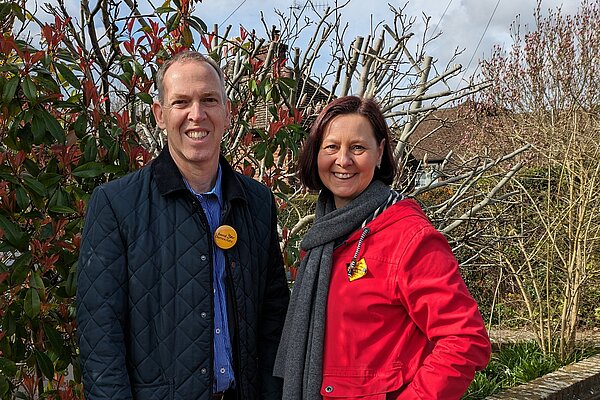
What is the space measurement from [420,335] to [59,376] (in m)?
1.65

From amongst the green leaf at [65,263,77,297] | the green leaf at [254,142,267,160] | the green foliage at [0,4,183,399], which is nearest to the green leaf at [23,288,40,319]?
the green foliage at [0,4,183,399]

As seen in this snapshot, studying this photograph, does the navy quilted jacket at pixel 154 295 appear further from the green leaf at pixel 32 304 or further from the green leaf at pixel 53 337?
the green leaf at pixel 53 337

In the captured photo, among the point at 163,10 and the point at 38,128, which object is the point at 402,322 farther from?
the point at 163,10

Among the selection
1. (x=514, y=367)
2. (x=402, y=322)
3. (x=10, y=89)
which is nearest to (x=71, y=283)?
(x=10, y=89)

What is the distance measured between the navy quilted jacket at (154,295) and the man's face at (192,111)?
0.09 metres

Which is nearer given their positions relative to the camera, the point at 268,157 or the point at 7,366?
the point at 7,366

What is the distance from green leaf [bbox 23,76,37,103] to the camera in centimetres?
254

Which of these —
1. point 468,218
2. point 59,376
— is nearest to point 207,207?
point 59,376

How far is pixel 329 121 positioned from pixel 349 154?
0.14 meters

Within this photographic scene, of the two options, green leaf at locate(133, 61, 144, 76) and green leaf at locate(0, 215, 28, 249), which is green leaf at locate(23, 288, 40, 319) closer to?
green leaf at locate(0, 215, 28, 249)

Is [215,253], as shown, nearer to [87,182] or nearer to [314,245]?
[314,245]

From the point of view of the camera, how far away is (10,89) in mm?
2541

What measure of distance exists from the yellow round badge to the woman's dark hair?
36 cm

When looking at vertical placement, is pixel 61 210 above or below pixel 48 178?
below
